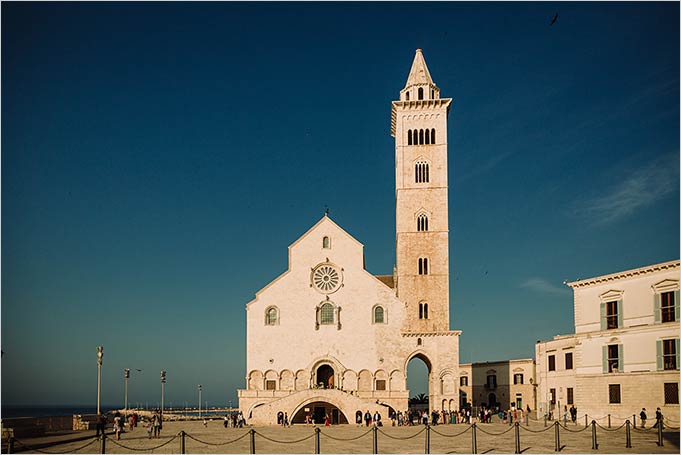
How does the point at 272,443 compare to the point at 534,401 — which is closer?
the point at 272,443

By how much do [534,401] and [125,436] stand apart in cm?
4340

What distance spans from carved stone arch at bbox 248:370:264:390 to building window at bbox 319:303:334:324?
5.95m

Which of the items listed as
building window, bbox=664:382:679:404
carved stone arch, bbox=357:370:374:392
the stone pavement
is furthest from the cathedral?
building window, bbox=664:382:679:404

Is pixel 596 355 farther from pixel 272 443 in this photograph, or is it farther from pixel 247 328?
pixel 247 328

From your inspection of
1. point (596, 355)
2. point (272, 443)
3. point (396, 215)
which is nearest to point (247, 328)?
point (396, 215)

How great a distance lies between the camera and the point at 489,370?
7344 centimetres

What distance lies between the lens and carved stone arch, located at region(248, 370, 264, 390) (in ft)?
175

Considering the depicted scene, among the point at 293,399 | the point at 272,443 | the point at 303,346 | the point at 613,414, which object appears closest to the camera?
the point at 272,443

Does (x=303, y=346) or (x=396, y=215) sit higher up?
(x=396, y=215)

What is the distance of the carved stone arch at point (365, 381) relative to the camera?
5312 centimetres

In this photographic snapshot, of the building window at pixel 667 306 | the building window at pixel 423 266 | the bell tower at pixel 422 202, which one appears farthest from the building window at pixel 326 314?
the building window at pixel 667 306

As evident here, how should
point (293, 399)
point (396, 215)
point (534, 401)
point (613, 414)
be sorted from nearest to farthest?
point (613, 414)
point (293, 399)
point (396, 215)
point (534, 401)

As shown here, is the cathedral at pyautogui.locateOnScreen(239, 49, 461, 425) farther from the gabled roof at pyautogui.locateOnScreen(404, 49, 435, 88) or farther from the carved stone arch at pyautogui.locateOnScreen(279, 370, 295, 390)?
the gabled roof at pyautogui.locateOnScreen(404, 49, 435, 88)

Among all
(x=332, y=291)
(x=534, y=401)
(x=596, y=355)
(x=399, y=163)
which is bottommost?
(x=534, y=401)
